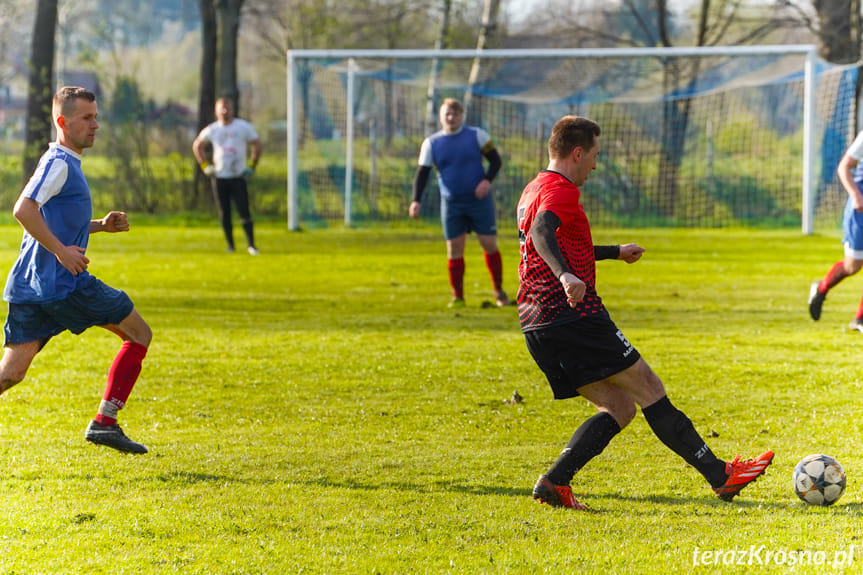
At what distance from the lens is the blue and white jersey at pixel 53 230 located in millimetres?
5191

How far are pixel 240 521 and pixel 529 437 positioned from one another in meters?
1.99

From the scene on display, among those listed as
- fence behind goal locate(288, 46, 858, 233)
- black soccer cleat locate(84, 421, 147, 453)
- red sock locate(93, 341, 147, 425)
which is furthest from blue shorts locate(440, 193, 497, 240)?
fence behind goal locate(288, 46, 858, 233)

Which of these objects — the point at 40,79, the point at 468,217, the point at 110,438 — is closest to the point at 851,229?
the point at 468,217

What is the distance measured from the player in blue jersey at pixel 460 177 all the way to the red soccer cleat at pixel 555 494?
253 inches

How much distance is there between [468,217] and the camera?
1112cm

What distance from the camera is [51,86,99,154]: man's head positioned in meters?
5.29

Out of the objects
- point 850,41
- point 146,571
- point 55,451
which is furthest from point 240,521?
point 850,41

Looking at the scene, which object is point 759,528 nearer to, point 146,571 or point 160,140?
point 146,571

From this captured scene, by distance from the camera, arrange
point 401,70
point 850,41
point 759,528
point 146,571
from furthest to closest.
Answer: point 850,41
point 401,70
point 759,528
point 146,571

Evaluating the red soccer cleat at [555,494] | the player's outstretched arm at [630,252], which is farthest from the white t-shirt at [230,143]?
the red soccer cleat at [555,494]

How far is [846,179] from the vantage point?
8.75 metres

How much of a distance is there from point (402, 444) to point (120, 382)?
1460 mm

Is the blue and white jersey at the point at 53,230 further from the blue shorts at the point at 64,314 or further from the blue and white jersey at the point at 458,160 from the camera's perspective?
the blue and white jersey at the point at 458,160

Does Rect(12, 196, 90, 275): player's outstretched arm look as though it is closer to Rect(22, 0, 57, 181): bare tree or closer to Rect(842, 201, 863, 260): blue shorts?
Rect(842, 201, 863, 260): blue shorts
